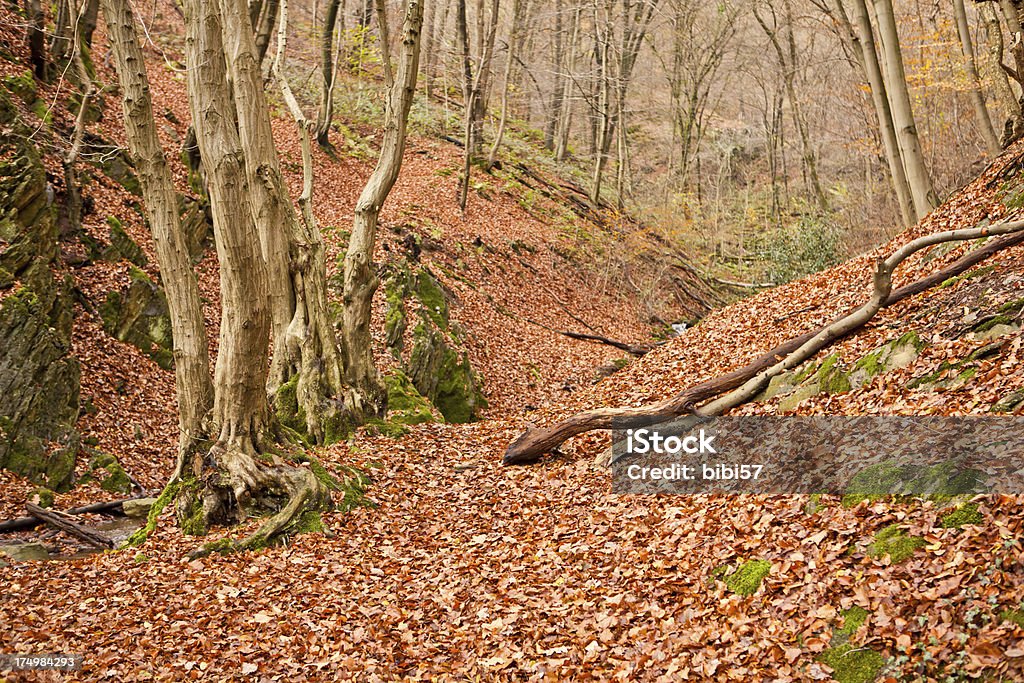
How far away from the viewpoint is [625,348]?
61.9 ft

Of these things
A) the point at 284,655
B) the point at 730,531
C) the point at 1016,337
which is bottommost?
the point at 284,655

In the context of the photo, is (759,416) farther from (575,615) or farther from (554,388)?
(554,388)

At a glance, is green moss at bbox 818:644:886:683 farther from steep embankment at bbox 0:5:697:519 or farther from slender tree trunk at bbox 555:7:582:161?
slender tree trunk at bbox 555:7:582:161

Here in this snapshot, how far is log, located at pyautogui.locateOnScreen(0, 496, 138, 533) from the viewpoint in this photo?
8008mm

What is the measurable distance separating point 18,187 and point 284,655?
922cm

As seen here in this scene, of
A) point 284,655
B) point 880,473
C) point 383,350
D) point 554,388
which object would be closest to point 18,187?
point 383,350

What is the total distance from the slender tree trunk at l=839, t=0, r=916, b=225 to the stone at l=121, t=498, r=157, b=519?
13716 millimetres

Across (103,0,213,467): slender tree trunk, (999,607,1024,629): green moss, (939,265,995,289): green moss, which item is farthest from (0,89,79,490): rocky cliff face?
(939,265,995,289): green moss

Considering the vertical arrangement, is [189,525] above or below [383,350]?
below

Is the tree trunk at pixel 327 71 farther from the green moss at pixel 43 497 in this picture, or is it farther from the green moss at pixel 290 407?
the green moss at pixel 43 497

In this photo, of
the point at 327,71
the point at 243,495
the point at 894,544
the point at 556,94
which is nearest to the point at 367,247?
the point at 243,495

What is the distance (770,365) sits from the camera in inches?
348

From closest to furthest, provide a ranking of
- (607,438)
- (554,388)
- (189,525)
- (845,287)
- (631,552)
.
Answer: (631,552)
(189,525)
(607,438)
(845,287)
(554,388)

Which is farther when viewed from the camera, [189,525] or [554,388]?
[554,388]
